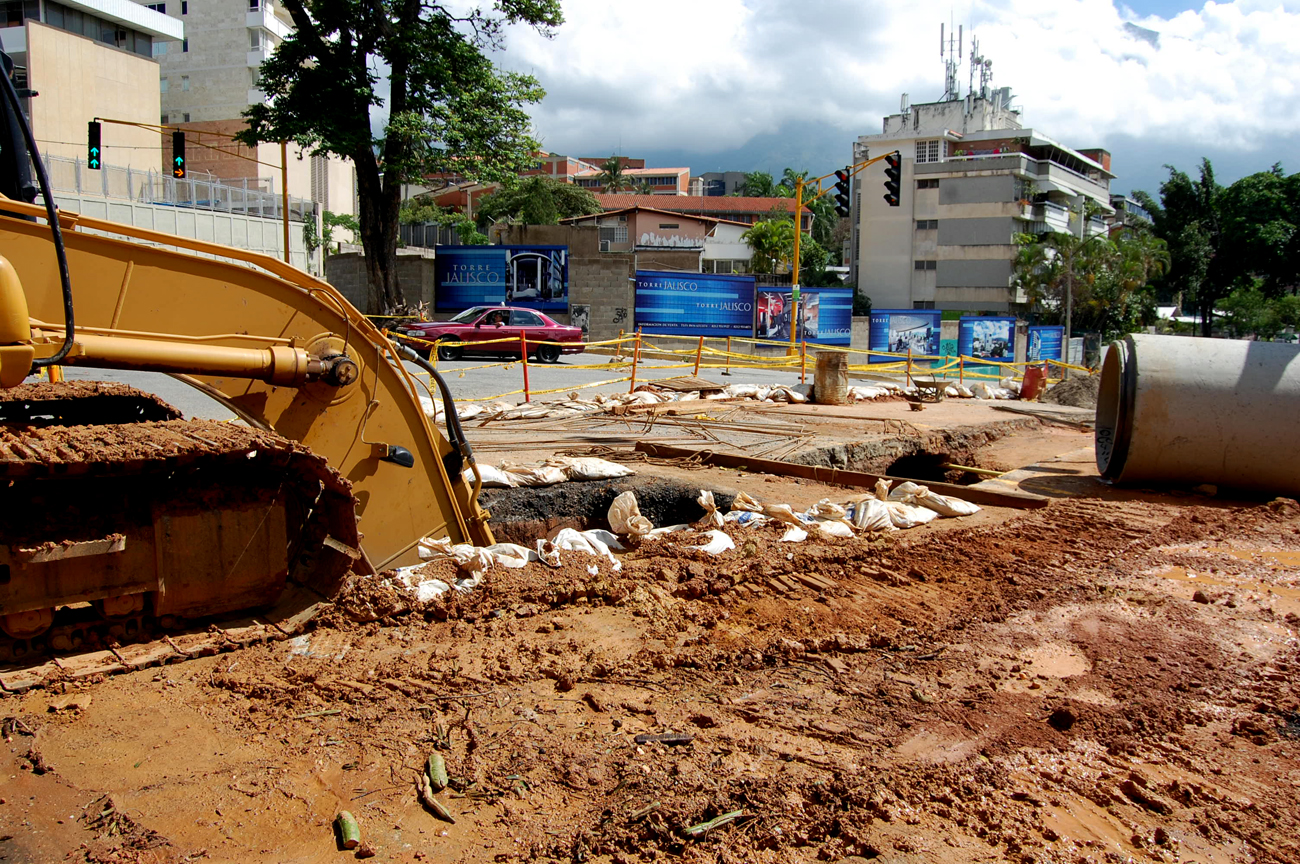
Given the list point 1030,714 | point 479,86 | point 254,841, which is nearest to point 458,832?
point 254,841

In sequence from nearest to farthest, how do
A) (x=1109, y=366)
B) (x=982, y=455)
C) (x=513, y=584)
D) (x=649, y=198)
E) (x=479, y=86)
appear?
(x=513, y=584)
(x=1109, y=366)
(x=982, y=455)
(x=479, y=86)
(x=649, y=198)

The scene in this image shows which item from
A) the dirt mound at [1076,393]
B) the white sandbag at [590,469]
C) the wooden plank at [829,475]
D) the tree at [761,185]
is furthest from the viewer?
the tree at [761,185]

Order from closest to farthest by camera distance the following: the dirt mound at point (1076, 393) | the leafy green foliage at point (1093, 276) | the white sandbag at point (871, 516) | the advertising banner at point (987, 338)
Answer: the white sandbag at point (871, 516) → the dirt mound at point (1076, 393) → the advertising banner at point (987, 338) → the leafy green foliage at point (1093, 276)

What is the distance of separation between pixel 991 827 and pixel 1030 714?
44.1 inches

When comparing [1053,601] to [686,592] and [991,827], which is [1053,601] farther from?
[991,827]

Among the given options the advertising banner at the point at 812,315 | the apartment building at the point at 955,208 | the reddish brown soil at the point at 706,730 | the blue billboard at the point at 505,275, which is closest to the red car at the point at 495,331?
the blue billboard at the point at 505,275

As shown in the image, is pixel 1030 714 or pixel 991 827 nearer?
pixel 991 827

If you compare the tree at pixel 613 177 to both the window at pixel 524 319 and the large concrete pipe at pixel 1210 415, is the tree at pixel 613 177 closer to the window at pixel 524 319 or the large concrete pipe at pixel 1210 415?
the window at pixel 524 319

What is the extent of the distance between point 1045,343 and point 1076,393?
23.1 m

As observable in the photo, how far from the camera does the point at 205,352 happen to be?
4566mm

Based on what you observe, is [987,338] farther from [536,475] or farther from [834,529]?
[834,529]

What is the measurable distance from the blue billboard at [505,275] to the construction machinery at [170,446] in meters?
28.7

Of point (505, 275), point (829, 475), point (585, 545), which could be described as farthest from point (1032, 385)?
point (505, 275)

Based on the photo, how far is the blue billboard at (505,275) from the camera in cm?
3359
